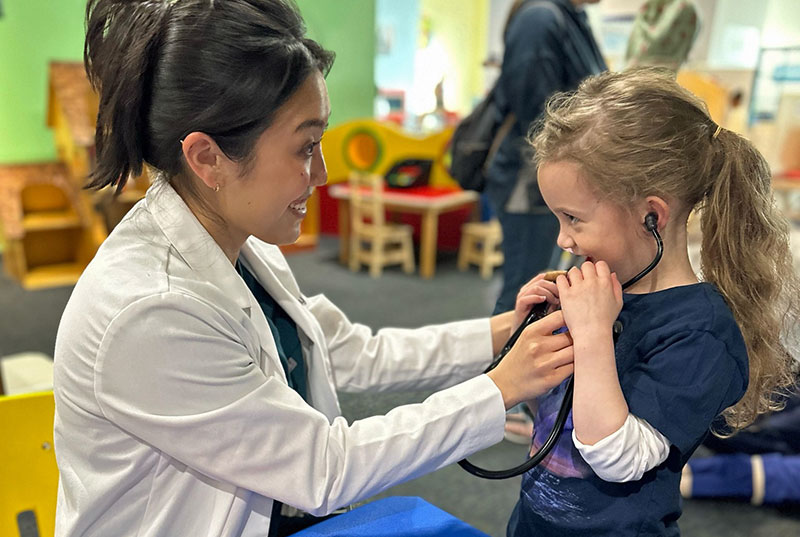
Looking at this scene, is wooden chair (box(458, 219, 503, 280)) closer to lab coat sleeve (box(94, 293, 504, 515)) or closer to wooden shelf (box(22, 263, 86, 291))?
wooden shelf (box(22, 263, 86, 291))

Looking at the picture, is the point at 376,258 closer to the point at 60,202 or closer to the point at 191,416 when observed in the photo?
the point at 60,202

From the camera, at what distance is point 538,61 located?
2.05 meters

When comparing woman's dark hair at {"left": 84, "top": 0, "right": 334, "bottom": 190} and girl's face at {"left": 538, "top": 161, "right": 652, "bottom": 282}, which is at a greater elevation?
woman's dark hair at {"left": 84, "top": 0, "right": 334, "bottom": 190}

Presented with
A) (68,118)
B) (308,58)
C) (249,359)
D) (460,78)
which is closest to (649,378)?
(249,359)

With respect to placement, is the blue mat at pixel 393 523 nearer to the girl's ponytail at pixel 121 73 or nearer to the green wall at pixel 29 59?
the girl's ponytail at pixel 121 73

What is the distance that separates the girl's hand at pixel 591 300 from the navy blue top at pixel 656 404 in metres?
0.07

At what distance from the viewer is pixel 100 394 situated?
821mm

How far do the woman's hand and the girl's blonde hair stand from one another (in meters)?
0.19

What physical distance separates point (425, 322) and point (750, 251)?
2.81 m

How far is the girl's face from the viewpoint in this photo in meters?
0.87

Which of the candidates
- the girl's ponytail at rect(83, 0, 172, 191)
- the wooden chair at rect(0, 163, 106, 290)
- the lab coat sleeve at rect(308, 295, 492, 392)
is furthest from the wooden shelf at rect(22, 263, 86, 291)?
the girl's ponytail at rect(83, 0, 172, 191)

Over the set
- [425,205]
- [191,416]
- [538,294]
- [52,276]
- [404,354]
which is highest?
[538,294]

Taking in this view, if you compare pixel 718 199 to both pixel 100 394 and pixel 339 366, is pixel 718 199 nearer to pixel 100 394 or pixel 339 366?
pixel 339 366

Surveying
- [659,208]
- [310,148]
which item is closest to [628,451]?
[659,208]
